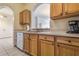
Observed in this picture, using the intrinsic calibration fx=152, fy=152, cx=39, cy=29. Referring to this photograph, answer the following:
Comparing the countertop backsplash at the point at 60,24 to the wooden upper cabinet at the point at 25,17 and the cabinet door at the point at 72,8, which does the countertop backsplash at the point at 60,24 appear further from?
the wooden upper cabinet at the point at 25,17

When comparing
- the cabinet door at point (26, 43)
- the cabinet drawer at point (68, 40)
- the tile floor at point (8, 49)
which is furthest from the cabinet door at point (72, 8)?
the tile floor at point (8, 49)

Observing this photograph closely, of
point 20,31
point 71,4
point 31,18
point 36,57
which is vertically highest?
point 71,4

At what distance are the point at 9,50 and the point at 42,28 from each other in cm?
59

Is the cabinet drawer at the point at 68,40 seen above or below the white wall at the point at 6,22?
below

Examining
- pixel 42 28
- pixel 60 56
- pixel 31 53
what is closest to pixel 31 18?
pixel 42 28

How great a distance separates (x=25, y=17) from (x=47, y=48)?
0.58 metres

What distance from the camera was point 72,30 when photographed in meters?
2.36

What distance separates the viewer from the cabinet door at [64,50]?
2.00m

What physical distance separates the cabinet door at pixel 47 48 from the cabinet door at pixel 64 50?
118 mm

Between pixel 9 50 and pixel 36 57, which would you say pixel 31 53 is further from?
pixel 9 50

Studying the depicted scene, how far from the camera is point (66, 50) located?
6.74 feet

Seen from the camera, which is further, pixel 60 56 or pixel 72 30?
pixel 72 30

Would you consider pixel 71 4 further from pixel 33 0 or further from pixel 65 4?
pixel 33 0

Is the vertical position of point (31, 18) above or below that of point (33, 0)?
below
